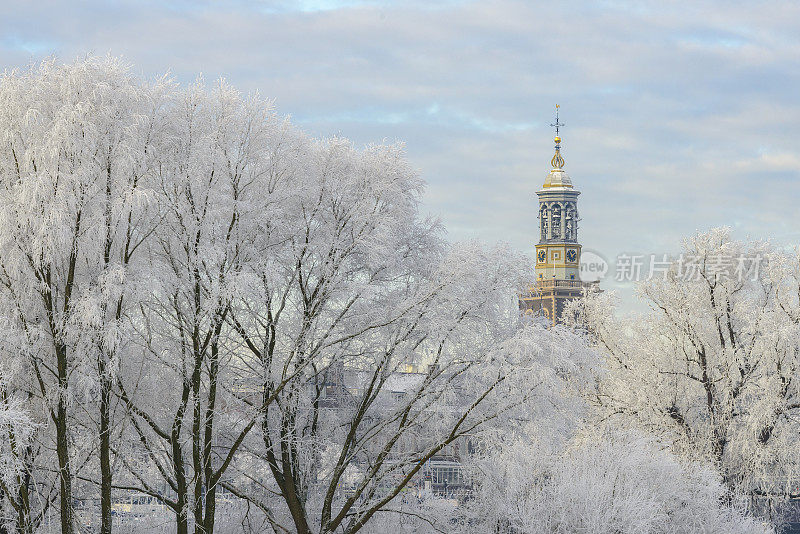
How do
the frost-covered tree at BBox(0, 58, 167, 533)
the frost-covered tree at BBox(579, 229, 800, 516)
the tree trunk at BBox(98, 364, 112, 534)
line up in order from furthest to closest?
the frost-covered tree at BBox(579, 229, 800, 516) < the tree trunk at BBox(98, 364, 112, 534) < the frost-covered tree at BBox(0, 58, 167, 533)

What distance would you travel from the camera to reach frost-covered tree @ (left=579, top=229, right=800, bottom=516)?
30.3 meters

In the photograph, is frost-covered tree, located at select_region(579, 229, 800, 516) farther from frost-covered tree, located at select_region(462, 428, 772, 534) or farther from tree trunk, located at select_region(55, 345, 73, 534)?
tree trunk, located at select_region(55, 345, 73, 534)

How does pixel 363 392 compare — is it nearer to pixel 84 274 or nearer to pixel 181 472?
pixel 181 472

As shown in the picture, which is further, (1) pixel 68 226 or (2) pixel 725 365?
(2) pixel 725 365

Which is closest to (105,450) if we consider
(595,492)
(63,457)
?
(63,457)

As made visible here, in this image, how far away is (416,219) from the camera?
26750 mm

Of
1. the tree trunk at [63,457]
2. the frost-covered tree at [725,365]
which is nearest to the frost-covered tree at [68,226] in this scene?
the tree trunk at [63,457]

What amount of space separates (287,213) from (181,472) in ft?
23.4

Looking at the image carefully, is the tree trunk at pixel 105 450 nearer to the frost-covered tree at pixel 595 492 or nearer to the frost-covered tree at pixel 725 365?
the frost-covered tree at pixel 595 492

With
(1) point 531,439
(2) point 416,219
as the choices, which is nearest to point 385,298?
(2) point 416,219

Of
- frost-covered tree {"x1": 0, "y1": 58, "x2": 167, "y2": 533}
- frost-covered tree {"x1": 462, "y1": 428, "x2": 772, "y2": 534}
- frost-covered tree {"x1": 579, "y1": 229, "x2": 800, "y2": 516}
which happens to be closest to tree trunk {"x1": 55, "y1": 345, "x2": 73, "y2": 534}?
frost-covered tree {"x1": 0, "y1": 58, "x2": 167, "y2": 533}

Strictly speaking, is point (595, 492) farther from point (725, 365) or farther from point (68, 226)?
point (68, 226)

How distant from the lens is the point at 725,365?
3130 centimetres

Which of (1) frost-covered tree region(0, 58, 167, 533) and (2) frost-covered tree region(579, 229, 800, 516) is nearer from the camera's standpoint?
(1) frost-covered tree region(0, 58, 167, 533)
